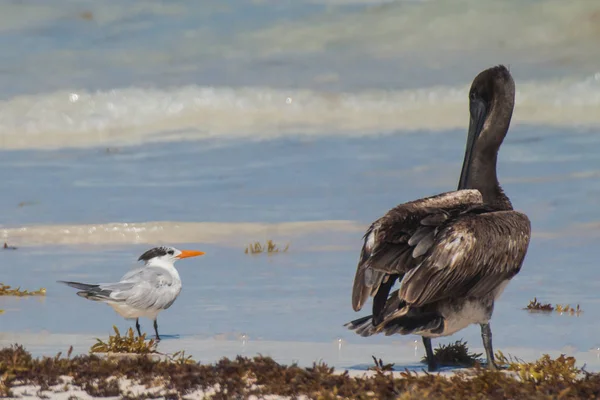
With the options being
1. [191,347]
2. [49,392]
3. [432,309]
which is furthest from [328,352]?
[49,392]

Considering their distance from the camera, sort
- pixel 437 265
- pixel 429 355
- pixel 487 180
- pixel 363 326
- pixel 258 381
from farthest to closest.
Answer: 1. pixel 487 180
2. pixel 429 355
3. pixel 363 326
4. pixel 437 265
5. pixel 258 381

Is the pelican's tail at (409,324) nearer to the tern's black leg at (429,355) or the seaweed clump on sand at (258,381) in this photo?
the tern's black leg at (429,355)

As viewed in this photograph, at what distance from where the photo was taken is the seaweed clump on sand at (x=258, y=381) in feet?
26.2

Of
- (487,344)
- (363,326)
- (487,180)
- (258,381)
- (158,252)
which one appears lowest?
(258,381)

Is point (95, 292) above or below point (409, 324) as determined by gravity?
above

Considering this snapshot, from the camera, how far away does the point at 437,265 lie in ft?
30.5

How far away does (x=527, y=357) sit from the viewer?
11750 mm

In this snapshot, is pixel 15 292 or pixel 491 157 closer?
pixel 491 157

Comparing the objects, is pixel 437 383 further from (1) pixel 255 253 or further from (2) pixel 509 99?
(1) pixel 255 253

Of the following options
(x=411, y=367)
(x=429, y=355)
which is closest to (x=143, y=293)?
(x=411, y=367)

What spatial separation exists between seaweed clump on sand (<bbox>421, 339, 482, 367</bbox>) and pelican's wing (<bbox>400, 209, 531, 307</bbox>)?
0.77 metres

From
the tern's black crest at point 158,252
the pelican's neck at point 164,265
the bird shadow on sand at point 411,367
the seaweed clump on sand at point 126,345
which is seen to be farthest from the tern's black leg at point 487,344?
the tern's black crest at point 158,252

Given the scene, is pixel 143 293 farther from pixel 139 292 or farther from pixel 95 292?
pixel 95 292

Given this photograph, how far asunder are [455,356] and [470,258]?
124 cm
